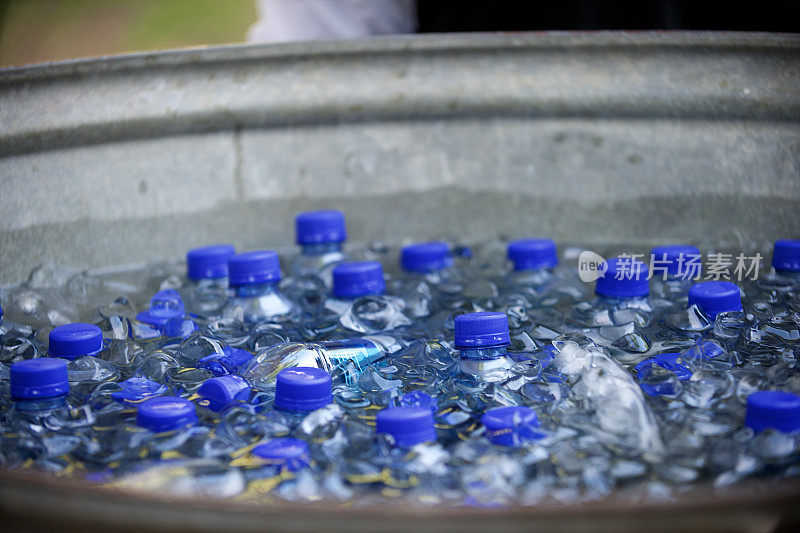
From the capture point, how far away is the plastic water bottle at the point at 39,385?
1004 mm

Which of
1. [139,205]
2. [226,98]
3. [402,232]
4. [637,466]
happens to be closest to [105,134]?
[139,205]

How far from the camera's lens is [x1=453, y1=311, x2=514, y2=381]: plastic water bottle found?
1041mm

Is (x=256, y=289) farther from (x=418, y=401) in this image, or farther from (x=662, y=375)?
(x=662, y=375)

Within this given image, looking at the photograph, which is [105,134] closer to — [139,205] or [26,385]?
[139,205]

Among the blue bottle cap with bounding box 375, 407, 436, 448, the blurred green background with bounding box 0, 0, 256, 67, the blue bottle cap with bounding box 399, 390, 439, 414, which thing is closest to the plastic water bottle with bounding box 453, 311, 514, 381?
the blue bottle cap with bounding box 399, 390, 439, 414

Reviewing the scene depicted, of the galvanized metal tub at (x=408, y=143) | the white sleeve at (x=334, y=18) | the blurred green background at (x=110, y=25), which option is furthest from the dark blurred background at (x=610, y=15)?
the blurred green background at (x=110, y=25)

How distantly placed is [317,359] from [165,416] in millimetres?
276

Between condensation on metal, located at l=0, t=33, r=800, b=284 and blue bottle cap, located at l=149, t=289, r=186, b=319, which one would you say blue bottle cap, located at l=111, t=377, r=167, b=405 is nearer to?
blue bottle cap, located at l=149, t=289, r=186, b=319

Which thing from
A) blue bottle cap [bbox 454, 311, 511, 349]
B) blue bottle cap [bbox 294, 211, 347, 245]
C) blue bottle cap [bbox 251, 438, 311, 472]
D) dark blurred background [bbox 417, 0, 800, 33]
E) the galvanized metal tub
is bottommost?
blue bottle cap [bbox 251, 438, 311, 472]

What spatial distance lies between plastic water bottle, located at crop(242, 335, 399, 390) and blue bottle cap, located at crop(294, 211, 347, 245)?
0.43m

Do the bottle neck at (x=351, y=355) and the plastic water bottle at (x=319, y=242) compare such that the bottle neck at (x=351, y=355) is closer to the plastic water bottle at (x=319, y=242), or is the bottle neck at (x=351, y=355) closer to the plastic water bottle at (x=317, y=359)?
the plastic water bottle at (x=317, y=359)

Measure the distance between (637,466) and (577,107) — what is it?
3.64ft

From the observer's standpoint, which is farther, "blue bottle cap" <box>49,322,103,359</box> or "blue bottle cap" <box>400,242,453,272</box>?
"blue bottle cap" <box>400,242,453,272</box>

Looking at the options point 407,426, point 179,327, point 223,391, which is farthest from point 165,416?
point 179,327
